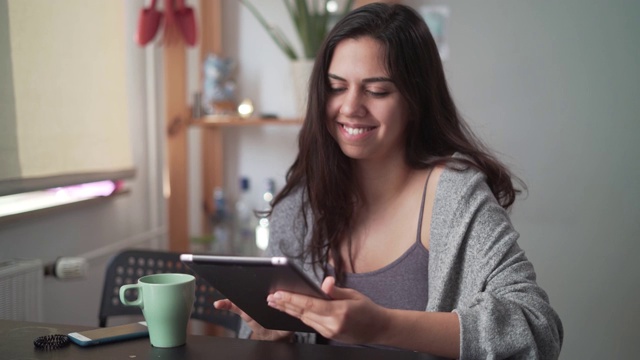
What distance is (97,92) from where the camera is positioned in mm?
1972

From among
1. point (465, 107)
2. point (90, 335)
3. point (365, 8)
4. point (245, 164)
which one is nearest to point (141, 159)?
point (245, 164)

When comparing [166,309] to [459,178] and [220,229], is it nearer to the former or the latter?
[459,178]

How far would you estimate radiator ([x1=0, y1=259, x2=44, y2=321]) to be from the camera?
57.3 inches

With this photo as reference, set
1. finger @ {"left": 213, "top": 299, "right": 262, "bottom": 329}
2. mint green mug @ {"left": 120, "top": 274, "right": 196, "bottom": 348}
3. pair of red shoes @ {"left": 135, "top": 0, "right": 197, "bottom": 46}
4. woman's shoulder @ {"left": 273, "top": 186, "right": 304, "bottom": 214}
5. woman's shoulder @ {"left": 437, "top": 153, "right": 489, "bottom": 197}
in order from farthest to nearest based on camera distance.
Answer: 1. pair of red shoes @ {"left": 135, "top": 0, "right": 197, "bottom": 46}
2. woman's shoulder @ {"left": 273, "top": 186, "right": 304, "bottom": 214}
3. woman's shoulder @ {"left": 437, "top": 153, "right": 489, "bottom": 197}
4. finger @ {"left": 213, "top": 299, "right": 262, "bottom": 329}
5. mint green mug @ {"left": 120, "top": 274, "right": 196, "bottom": 348}

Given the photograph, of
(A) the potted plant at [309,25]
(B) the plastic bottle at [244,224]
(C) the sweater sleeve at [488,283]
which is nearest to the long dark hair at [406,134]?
(C) the sweater sleeve at [488,283]

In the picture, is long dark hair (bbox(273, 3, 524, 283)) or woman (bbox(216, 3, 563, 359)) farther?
long dark hair (bbox(273, 3, 524, 283))

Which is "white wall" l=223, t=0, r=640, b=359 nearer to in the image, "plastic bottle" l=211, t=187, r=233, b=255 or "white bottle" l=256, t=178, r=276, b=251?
"white bottle" l=256, t=178, r=276, b=251

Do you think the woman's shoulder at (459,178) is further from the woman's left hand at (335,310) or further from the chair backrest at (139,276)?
the chair backrest at (139,276)

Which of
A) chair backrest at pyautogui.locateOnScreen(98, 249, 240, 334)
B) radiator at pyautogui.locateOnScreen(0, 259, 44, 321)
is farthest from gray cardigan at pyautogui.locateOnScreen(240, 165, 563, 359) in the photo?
radiator at pyautogui.locateOnScreen(0, 259, 44, 321)

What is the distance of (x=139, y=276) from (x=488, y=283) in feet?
2.20

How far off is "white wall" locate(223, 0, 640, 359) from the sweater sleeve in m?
1.14

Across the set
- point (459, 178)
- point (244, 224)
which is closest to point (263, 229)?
point (244, 224)

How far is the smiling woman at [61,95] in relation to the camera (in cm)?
159

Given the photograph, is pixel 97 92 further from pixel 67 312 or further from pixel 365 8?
pixel 365 8
